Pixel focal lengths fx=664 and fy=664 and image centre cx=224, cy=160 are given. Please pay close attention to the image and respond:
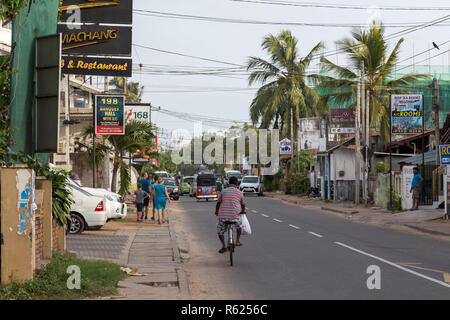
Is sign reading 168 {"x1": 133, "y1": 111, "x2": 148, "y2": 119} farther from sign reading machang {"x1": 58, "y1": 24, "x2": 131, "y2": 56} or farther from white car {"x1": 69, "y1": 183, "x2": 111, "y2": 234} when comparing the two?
white car {"x1": 69, "y1": 183, "x2": 111, "y2": 234}

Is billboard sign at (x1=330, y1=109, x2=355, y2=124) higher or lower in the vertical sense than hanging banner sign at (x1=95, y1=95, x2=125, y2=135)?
higher

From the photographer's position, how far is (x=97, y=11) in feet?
68.7

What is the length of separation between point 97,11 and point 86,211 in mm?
6296

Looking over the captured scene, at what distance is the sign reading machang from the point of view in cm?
2039

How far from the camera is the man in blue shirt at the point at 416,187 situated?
95.2 ft

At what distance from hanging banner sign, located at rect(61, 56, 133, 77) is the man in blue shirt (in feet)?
46.6

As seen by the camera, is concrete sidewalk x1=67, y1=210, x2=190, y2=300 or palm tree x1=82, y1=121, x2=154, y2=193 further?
palm tree x1=82, y1=121, x2=154, y2=193

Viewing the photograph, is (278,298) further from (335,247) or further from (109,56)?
(109,56)

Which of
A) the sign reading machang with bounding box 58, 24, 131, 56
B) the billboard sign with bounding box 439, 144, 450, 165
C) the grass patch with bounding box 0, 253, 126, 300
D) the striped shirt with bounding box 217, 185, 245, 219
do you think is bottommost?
the grass patch with bounding box 0, 253, 126, 300

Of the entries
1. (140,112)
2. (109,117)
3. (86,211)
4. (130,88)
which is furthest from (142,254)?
(130,88)

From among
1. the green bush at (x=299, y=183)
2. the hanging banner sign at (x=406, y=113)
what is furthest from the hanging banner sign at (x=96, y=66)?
the green bush at (x=299, y=183)

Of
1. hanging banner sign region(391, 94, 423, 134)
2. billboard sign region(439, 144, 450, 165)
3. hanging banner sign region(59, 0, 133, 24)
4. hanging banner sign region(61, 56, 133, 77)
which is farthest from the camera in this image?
hanging banner sign region(391, 94, 423, 134)

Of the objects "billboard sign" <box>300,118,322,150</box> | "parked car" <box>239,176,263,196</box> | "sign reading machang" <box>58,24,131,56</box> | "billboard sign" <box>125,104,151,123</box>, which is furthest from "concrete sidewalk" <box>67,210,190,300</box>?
"parked car" <box>239,176,263,196</box>

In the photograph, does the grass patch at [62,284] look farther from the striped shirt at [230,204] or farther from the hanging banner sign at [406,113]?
the hanging banner sign at [406,113]
